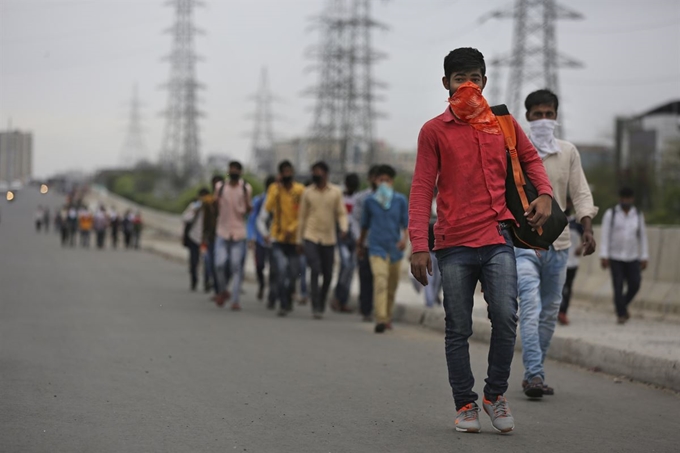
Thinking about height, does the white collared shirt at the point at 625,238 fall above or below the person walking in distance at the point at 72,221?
above

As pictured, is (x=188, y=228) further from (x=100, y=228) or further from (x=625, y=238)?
(x=100, y=228)

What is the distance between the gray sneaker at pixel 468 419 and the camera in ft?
19.3

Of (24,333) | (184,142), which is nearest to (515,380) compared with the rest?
(24,333)

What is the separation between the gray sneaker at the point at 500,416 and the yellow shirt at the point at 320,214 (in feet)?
25.4

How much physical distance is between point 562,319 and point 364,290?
2.71 metres

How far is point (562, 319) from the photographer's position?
12805 mm

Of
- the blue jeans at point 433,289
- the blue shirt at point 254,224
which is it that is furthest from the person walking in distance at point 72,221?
the blue jeans at point 433,289

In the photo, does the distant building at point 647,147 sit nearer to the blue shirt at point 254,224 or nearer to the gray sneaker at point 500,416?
the blue shirt at point 254,224

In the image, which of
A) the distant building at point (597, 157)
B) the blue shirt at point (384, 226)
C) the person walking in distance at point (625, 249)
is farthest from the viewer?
the distant building at point (597, 157)

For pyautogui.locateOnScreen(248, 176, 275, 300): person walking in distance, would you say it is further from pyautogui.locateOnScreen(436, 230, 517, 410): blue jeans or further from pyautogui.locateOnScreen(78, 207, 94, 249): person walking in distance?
pyautogui.locateOnScreen(78, 207, 94, 249): person walking in distance

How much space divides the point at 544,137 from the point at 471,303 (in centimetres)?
216

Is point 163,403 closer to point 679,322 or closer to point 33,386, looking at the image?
point 33,386

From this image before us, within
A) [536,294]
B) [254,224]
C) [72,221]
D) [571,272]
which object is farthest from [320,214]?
[72,221]

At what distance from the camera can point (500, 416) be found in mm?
5895
